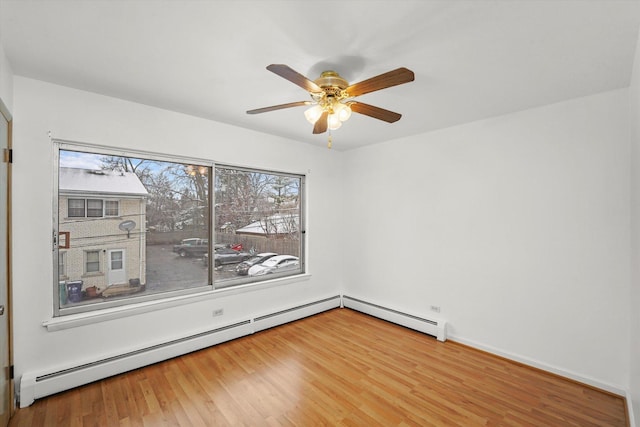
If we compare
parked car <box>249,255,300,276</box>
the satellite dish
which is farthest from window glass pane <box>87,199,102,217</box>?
parked car <box>249,255,300,276</box>

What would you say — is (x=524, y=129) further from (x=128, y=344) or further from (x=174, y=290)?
(x=128, y=344)

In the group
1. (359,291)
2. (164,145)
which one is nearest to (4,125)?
(164,145)

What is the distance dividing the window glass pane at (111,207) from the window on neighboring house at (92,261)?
37cm

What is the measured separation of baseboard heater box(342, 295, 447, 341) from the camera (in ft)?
10.9

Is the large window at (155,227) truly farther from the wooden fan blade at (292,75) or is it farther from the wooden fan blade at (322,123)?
the wooden fan blade at (292,75)

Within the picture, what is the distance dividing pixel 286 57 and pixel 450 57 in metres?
1.10

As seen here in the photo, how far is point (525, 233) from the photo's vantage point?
279 centimetres

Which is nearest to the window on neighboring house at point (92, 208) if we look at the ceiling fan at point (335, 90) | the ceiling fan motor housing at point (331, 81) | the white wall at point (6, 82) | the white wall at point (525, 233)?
the white wall at point (6, 82)

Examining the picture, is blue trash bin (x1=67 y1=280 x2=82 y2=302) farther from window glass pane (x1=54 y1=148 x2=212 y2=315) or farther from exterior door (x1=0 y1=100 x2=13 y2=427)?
exterior door (x1=0 y1=100 x2=13 y2=427)

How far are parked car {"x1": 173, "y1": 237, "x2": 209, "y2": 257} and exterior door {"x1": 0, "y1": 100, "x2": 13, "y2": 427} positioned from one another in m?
1.24

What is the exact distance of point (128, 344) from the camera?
2.63 m

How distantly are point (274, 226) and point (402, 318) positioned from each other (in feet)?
6.99

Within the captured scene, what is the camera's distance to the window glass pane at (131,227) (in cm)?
246

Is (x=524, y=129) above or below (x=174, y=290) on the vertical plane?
above
